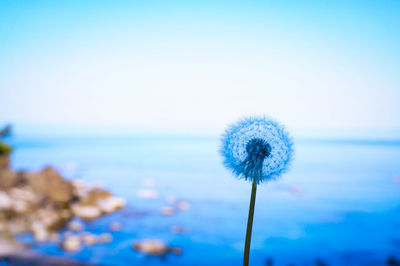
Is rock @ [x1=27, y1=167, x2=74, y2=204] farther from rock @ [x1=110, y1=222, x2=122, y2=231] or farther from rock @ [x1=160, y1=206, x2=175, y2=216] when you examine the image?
rock @ [x1=160, y1=206, x2=175, y2=216]

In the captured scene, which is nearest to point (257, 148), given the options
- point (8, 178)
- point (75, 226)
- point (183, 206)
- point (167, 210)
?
point (75, 226)

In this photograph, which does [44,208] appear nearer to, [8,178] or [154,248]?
[8,178]

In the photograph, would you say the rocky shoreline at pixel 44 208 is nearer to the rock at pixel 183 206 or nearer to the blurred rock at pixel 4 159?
the blurred rock at pixel 4 159

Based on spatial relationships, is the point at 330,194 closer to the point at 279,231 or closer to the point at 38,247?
the point at 279,231

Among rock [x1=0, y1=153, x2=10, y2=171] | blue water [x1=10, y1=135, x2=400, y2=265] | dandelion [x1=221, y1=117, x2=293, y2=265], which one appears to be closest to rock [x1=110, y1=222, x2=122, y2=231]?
blue water [x1=10, y1=135, x2=400, y2=265]

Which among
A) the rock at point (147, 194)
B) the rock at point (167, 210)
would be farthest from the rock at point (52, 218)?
the rock at point (147, 194)
